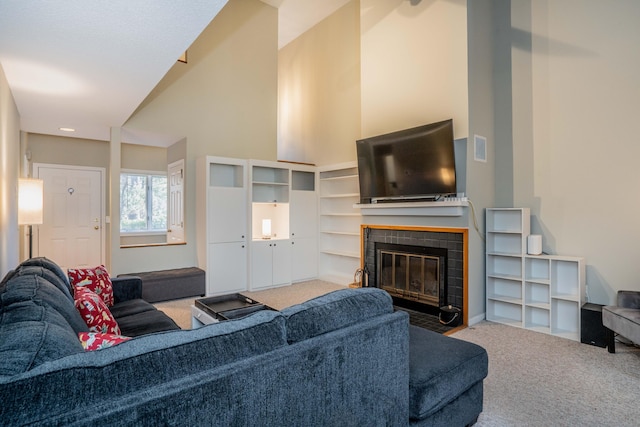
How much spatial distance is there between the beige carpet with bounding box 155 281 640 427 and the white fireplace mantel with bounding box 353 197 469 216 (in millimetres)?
1296

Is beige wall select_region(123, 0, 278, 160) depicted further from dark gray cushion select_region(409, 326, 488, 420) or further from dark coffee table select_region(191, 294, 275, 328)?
dark gray cushion select_region(409, 326, 488, 420)

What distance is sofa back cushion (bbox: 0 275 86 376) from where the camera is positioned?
832 mm

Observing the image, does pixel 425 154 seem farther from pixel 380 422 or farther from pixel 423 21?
pixel 380 422

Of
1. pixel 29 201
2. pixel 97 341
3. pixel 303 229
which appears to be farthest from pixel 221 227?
pixel 97 341

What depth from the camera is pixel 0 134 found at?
9.46 ft

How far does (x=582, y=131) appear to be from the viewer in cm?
351

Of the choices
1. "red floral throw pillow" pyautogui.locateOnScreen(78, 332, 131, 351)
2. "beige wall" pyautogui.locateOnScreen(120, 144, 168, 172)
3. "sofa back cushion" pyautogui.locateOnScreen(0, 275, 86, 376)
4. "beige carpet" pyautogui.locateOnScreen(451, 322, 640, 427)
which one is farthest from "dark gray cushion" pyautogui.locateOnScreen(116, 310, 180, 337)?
"beige wall" pyautogui.locateOnScreen(120, 144, 168, 172)

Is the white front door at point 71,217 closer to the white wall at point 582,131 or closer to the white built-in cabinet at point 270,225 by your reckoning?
the white built-in cabinet at point 270,225

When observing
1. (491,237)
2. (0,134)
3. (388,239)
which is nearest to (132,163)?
(0,134)

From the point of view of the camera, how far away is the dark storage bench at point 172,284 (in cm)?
444

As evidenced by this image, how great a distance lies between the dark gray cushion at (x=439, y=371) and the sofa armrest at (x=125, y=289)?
108 inches

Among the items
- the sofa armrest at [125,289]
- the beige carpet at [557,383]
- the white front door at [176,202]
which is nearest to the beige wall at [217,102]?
the white front door at [176,202]

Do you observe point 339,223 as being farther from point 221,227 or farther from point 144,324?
point 144,324

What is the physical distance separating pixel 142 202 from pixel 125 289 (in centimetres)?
410
